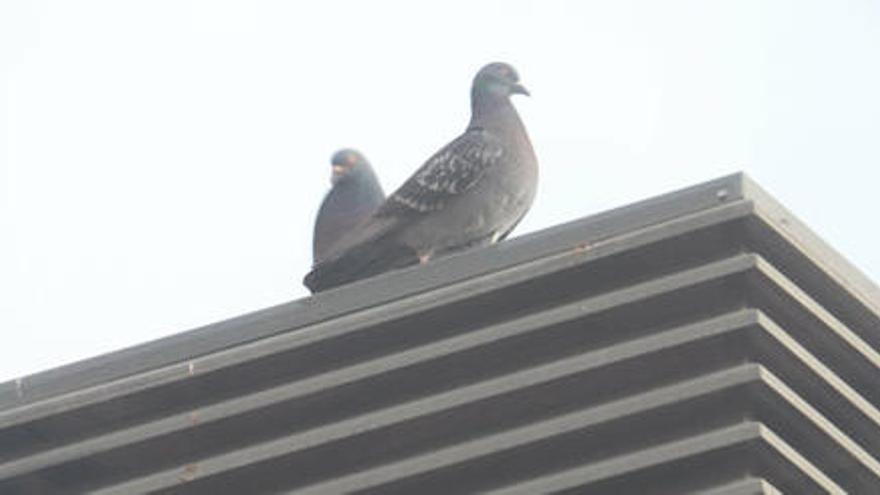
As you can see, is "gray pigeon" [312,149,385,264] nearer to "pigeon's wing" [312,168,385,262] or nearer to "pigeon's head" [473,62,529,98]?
"pigeon's wing" [312,168,385,262]

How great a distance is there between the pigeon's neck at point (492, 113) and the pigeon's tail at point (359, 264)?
123cm

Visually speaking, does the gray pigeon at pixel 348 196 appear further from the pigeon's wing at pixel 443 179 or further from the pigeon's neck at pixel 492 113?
the pigeon's wing at pixel 443 179

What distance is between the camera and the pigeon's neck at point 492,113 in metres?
22.3

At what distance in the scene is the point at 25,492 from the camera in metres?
17.9

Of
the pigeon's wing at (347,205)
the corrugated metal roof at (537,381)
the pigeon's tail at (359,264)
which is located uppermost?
the pigeon's wing at (347,205)

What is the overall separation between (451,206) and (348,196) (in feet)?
6.47

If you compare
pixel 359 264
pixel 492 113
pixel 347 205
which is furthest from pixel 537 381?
pixel 347 205

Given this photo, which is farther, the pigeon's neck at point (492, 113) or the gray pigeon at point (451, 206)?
the pigeon's neck at point (492, 113)

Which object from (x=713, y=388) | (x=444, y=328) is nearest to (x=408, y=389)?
(x=444, y=328)

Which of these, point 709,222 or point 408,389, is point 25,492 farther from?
point 709,222

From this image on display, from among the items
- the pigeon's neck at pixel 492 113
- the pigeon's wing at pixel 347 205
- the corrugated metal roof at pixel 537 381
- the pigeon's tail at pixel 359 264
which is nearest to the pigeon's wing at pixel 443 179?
the pigeon's tail at pixel 359 264

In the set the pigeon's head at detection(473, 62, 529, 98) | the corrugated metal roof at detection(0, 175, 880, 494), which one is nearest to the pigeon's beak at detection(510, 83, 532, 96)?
the pigeon's head at detection(473, 62, 529, 98)

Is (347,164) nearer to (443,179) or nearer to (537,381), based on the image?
(443,179)

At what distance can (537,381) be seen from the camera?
669 inches
